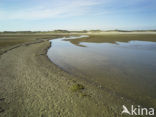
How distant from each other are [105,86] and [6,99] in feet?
19.9

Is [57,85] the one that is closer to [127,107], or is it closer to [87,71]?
[87,71]

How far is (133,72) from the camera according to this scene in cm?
880

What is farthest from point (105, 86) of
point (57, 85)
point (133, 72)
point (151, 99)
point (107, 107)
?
point (133, 72)
